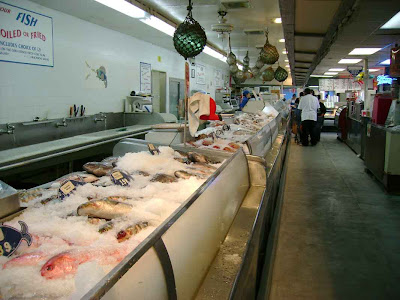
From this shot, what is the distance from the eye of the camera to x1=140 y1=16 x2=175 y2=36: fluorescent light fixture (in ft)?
22.1

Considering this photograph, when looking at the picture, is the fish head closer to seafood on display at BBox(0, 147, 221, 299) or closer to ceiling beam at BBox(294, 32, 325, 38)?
seafood on display at BBox(0, 147, 221, 299)

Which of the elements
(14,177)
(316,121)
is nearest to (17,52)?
(14,177)

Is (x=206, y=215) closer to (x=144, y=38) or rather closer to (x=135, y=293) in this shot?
(x=135, y=293)

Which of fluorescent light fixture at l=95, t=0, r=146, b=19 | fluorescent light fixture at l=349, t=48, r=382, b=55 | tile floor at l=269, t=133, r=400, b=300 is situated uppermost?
fluorescent light fixture at l=95, t=0, r=146, b=19

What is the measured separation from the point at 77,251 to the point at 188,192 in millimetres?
782

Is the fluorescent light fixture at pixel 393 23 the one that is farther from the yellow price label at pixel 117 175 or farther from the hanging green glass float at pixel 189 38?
the yellow price label at pixel 117 175

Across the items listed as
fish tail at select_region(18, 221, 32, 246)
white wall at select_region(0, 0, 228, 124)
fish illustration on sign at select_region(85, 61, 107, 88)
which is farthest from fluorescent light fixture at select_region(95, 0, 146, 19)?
fish tail at select_region(18, 221, 32, 246)

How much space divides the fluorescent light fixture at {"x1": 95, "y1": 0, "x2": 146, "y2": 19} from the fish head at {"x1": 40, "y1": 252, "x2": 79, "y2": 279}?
496 cm

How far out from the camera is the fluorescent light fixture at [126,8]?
5.33 meters

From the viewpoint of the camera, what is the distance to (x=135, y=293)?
970 mm

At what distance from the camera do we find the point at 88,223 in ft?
4.76

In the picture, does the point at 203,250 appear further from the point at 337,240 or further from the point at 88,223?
the point at 337,240

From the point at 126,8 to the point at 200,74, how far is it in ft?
27.8

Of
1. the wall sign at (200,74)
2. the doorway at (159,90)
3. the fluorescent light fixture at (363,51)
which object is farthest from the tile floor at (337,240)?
the wall sign at (200,74)
